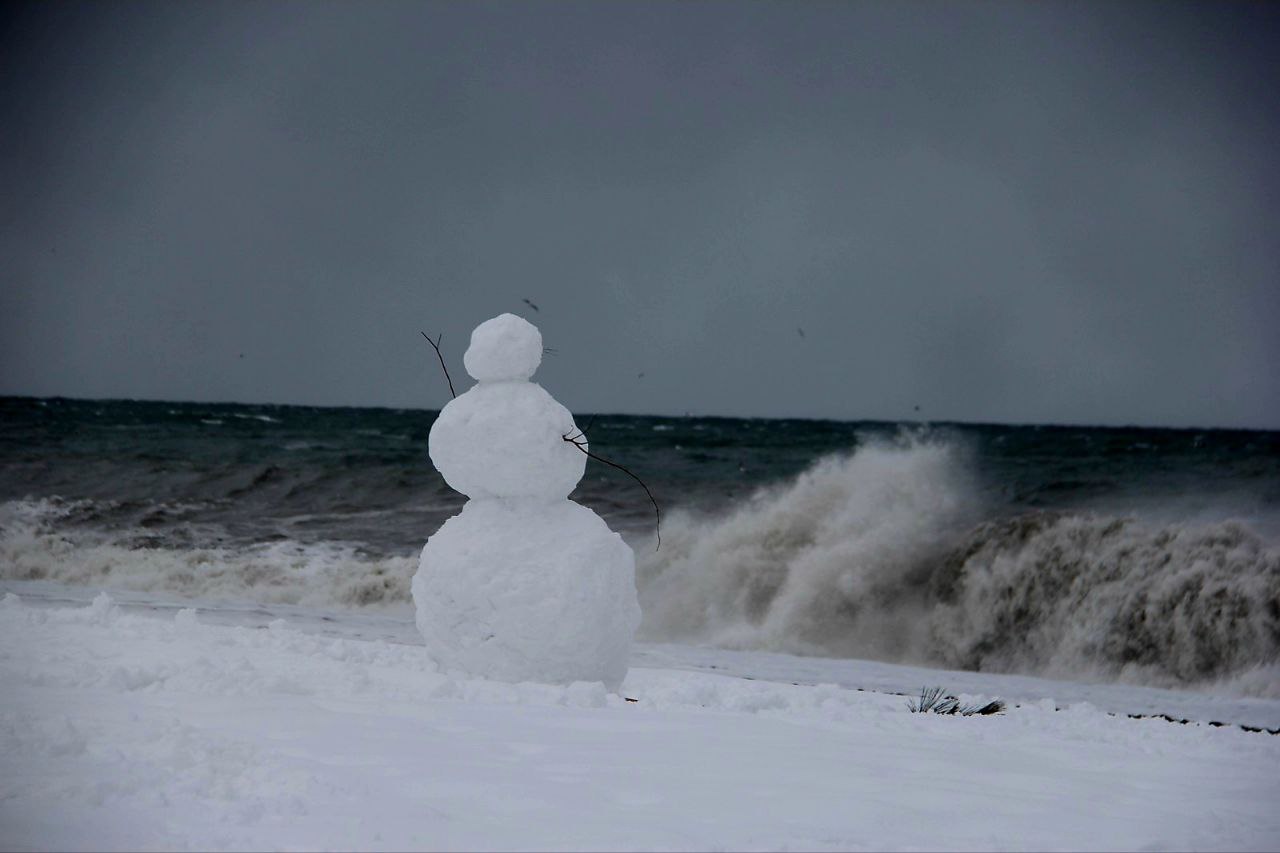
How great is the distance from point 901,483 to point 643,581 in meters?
3.92

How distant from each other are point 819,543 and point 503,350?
9.71 meters

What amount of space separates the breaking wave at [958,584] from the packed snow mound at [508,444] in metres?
7.77

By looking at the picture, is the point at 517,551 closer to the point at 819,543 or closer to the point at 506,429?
the point at 506,429

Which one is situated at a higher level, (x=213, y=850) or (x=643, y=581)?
(x=213, y=850)

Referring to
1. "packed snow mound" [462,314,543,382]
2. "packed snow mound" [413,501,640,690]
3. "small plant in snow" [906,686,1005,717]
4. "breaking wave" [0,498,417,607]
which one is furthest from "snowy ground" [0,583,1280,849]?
"breaking wave" [0,498,417,607]

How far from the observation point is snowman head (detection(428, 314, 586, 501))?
246 inches

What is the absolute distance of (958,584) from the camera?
14562 millimetres

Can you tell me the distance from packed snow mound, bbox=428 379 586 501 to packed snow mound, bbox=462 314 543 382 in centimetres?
9

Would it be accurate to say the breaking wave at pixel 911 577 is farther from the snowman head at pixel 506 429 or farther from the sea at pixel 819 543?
the snowman head at pixel 506 429

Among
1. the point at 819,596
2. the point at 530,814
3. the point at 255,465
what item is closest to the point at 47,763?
the point at 530,814

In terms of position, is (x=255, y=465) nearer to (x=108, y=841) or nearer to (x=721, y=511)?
(x=721, y=511)

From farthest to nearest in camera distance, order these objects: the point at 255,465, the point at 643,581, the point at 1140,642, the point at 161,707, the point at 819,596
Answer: the point at 255,465 → the point at 643,581 → the point at 819,596 → the point at 1140,642 → the point at 161,707

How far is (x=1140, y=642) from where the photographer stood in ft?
42.1

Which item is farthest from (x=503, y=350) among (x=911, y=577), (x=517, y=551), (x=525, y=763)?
(x=911, y=577)
